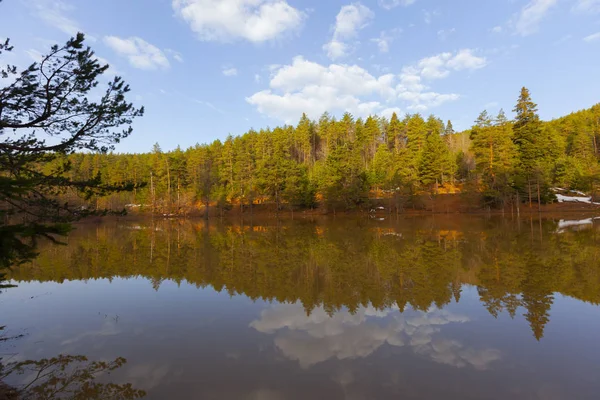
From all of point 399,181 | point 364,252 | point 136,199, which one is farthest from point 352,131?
point 364,252

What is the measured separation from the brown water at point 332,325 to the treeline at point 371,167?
97.0 ft

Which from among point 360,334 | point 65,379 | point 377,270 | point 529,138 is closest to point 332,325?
point 360,334

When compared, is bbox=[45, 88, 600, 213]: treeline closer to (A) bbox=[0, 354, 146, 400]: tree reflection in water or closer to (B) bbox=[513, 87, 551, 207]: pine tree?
(B) bbox=[513, 87, 551, 207]: pine tree

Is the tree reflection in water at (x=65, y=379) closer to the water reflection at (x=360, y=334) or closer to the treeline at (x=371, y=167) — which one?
the water reflection at (x=360, y=334)

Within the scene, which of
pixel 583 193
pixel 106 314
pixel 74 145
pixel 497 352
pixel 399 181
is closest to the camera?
pixel 497 352

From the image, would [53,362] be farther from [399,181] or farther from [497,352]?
[399,181]

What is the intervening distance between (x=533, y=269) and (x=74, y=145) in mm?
16573

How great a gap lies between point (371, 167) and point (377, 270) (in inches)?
2169

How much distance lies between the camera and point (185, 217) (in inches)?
2692

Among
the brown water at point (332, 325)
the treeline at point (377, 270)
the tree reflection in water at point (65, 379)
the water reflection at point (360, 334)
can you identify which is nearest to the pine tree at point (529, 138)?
the treeline at point (377, 270)

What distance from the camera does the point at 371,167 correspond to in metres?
66.3

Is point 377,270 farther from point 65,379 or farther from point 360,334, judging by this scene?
point 65,379

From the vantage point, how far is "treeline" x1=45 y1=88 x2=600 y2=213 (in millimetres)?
49844

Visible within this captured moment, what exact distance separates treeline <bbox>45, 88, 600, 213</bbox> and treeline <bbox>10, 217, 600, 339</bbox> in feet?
75.3
